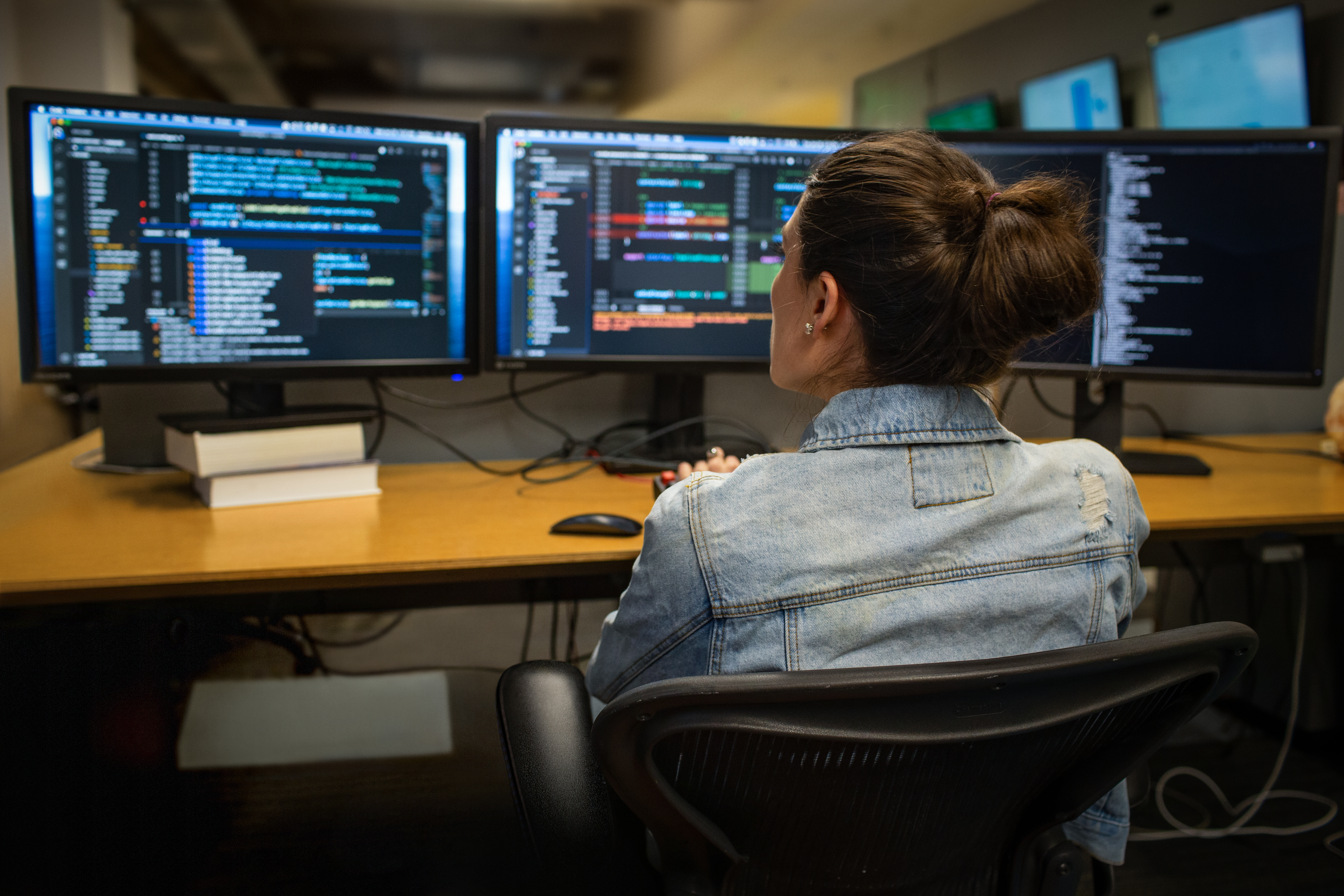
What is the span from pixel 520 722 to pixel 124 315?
89 cm

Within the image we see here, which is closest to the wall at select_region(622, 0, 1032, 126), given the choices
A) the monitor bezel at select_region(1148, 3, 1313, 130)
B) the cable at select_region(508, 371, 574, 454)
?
the monitor bezel at select_region(1148, 3, 1313, 130)

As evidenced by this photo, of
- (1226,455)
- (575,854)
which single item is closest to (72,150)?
(575,854)

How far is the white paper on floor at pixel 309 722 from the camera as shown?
1.82 meters

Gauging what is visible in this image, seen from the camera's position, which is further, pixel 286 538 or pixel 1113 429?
pixel 1113 429

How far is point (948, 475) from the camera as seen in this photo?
2.09 ft

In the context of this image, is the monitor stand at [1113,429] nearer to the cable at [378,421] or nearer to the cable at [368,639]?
the cable at [378,421]

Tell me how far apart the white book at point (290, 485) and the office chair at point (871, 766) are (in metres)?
0.67

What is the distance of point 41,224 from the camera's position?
3.82ft

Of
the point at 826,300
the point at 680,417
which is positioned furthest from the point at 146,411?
the point at 826,300

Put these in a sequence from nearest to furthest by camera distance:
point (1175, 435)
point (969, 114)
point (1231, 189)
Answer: point (1231, 189)
point (1175, 435)
point (969, 114)

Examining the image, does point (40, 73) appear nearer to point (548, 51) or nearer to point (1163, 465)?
point (548, 51)

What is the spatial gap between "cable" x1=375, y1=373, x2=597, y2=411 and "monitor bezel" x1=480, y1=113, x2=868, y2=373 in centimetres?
12

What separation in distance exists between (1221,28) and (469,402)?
2.99 m

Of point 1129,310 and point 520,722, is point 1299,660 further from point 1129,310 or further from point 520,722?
point 520,722
